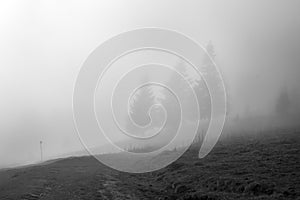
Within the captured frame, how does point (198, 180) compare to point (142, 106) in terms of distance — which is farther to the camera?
point (142, 106)

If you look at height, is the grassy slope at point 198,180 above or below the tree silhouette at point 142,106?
below

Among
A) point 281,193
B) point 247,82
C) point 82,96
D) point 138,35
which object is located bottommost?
point 281,193

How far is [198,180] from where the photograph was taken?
79.6 ft

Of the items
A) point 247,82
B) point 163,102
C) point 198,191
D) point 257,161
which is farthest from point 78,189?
point 247,82

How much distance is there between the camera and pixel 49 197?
23.0 m

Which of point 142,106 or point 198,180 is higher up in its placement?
point 142,106

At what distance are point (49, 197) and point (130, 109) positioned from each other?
4319 cm

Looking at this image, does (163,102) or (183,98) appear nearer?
(183,98)

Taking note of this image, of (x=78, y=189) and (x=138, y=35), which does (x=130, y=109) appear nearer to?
(x=138, y=35)

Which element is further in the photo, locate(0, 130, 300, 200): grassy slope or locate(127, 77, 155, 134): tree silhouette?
locate(127, 77, 155, 134): tree silhouette

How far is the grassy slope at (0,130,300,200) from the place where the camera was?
19578 millimetres

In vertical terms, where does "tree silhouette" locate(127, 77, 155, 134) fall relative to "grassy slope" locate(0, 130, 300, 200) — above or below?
above

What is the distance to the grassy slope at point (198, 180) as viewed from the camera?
→ 19.6 metres

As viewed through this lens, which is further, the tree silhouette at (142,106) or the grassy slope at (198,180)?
the tree silhouette at (142,106)
